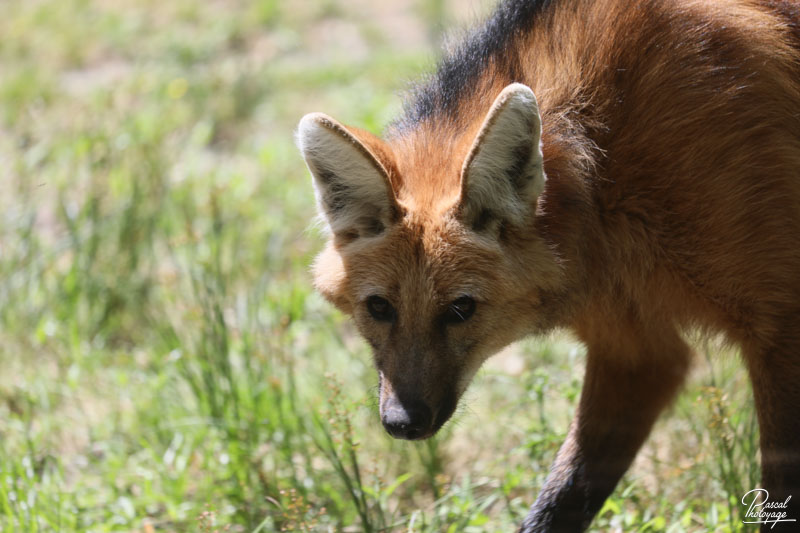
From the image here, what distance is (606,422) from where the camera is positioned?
10.4 ft

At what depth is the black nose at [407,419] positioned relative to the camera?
8.52ft

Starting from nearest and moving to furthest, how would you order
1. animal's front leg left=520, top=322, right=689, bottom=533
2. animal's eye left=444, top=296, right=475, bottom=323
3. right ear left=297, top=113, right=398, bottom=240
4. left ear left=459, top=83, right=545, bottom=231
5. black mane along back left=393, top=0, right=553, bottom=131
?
left ear left=459, top=83, right=545, bottom=231, right ear left=297, top=113, right=398, bottom=240, animal's eye left=444, top=296, right=475, bottom=323, black mane along back left=393, top=0, right=553, bottom=131, animal's front leg left=520, top=322, right=689, bottom=533

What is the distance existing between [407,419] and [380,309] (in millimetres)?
363

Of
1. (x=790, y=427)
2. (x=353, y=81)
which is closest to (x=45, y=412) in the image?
(x=790, y=427)

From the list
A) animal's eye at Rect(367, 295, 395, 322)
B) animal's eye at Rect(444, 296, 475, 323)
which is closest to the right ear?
animal's eye at Rect(367, 295, 395, 322)

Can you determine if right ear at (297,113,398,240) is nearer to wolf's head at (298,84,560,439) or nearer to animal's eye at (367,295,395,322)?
wolf's head at (298,84,560,439)

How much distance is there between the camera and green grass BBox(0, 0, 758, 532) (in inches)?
130

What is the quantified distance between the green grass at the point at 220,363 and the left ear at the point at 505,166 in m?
0.80

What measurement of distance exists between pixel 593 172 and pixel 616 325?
0.56 meters

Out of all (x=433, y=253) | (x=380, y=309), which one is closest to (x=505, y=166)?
(x=433, y=253)

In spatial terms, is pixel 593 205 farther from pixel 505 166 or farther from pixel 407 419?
pixel 407 419

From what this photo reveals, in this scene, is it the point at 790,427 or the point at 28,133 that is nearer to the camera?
the point at 790,427

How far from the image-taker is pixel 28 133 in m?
5.40

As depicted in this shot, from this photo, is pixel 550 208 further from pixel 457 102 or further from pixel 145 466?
pixel 145 466
